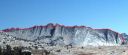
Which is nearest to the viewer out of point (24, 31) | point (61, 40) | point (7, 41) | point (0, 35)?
point (7, 41)

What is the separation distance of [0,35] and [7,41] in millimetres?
9630

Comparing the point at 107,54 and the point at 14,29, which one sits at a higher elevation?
the point at 14,29

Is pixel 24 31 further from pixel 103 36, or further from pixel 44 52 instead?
pixel 44 52

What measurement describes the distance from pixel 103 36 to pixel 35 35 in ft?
90.5

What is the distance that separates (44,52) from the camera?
88875mm

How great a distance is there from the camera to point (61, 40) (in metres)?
129

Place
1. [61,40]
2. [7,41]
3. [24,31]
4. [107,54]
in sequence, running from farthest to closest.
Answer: [24,31], [61,40], [7,41], [107,54]

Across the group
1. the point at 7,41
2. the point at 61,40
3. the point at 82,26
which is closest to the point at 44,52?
the point at 7,41

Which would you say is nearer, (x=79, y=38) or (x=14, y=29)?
(x=79, y=38)

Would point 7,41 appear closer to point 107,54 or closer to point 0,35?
point 0,35

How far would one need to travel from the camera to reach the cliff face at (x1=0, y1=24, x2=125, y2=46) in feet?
424

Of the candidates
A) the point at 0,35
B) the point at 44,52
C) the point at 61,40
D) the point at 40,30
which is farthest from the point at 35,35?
the point at 44,52

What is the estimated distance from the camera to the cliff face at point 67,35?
12938 centimetres

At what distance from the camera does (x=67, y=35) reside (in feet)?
433
